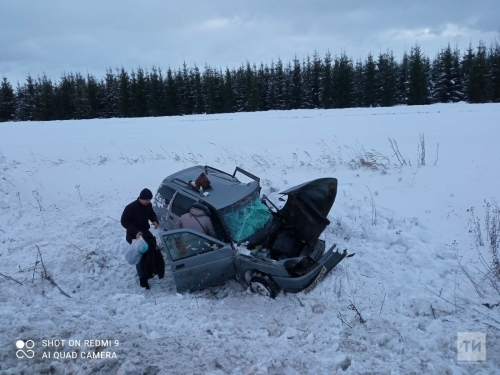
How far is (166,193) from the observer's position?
24.8 feet

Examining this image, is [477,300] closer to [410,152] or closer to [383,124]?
[410,152]

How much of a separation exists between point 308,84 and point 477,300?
145ft

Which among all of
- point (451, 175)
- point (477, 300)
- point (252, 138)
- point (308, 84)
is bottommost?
point (477, 300)

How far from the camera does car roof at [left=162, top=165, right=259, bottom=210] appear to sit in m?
6.75

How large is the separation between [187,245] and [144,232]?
1.24 m

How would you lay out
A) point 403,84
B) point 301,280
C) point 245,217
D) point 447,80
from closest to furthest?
point 301,280 < point 245,217 < point 447,80 < point 403,84

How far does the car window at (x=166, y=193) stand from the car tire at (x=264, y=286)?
2583mm

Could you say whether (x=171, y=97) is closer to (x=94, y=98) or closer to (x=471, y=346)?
(x=94, y=98)

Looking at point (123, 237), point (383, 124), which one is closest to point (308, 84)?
point (383, 124)

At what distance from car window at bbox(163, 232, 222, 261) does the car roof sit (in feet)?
2.48

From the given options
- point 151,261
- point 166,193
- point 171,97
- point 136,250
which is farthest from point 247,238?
point 171,97

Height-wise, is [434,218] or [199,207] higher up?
[199,207]

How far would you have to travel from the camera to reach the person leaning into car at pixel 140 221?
21.3 ft

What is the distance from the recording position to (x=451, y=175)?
9.59 metres
